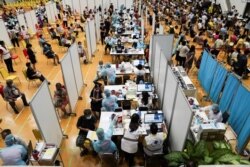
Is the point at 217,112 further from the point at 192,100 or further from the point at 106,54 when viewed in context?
the point at 106,54

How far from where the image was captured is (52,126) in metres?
5.46

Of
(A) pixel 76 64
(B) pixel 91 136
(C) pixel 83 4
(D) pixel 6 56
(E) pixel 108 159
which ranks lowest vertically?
(B) pixel 91 136

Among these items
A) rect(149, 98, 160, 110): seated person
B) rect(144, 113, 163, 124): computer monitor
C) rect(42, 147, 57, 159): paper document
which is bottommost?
rect(149, 98, 160, 110): seated person

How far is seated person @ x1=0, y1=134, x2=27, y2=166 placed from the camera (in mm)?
4254

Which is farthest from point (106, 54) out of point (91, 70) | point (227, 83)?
point (227, 83)

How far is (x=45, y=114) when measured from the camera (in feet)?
16.6

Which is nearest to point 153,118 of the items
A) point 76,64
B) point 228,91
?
point 228,91

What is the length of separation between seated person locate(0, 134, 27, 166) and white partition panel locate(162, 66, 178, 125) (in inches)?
138

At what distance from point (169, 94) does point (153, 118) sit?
0.78 meters

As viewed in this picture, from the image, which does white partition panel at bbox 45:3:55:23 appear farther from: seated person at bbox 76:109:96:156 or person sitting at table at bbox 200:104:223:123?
person sitting at table at bbox 200:104:223:123

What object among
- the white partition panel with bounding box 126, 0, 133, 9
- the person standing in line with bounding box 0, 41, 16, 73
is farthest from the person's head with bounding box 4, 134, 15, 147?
the white partition panel with bounding box 126, 0, 133, 9

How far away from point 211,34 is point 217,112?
1067 centimetres

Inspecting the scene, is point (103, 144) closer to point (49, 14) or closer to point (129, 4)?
point (49, 14)

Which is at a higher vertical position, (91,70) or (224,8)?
(224,8)
